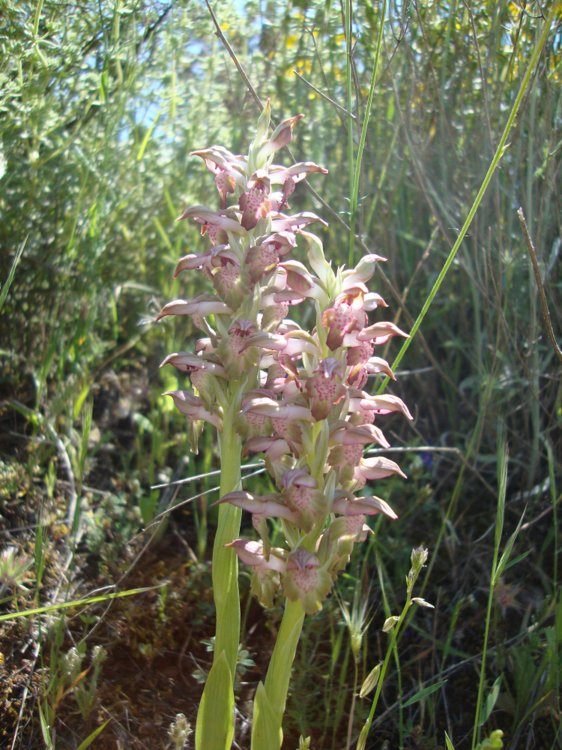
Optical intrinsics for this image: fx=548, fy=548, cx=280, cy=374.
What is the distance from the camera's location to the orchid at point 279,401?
1021 millimetres

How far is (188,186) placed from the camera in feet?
8.53

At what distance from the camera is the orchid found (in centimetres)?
102

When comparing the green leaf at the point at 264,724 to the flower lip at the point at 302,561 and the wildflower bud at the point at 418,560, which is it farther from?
the wildflower bud at the point at 418,560

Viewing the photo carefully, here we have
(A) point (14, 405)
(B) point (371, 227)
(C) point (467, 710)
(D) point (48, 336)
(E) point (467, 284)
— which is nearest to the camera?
(C) point (467, 710)

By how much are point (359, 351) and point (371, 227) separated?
1600mm

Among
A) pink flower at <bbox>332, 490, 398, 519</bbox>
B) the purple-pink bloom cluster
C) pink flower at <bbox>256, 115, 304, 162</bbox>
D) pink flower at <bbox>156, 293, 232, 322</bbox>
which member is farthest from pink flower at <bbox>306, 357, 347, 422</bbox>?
pink flower at <bbox>256, 115, 304, 162</bbox>

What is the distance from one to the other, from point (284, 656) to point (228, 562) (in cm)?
21

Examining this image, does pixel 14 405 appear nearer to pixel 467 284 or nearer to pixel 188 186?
pixel 188 186

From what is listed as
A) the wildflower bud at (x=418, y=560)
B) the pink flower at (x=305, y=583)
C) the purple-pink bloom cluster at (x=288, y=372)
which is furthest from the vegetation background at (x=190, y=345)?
the pink flower at (x=305, y=583)

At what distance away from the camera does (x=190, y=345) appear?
2402mm

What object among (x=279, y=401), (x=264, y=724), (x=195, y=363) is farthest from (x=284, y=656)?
(x=195, y=363)

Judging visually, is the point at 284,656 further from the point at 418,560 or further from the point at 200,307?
the point at 200,307

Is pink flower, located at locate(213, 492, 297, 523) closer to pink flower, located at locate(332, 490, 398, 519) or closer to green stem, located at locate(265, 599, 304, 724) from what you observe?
pink flower, located at locate(332, 490, 398, 519)

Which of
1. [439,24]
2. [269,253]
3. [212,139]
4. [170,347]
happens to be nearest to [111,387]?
[170,347]
